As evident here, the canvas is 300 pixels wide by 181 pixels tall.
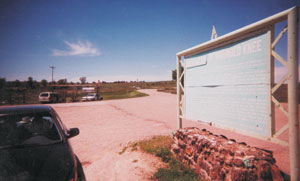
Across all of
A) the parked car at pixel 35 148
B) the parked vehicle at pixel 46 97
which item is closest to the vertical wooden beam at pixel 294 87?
the parked car at pixel 35 148

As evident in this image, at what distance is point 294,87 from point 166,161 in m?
3.23

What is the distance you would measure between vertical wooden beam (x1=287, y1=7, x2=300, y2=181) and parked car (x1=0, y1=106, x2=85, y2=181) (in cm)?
326

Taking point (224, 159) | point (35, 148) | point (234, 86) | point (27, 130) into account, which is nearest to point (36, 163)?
point (35, 148)

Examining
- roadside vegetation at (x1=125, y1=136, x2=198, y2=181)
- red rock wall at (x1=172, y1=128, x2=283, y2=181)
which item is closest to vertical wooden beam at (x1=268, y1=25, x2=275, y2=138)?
red rock wall at (x1=172, y1=128, x2=283, y2=181)

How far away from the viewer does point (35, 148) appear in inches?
90.7

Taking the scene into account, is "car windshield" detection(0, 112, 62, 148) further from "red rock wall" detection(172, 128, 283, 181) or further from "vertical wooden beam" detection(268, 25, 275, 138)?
"vertical wooden beam" detection(268, 25, 275, 138)

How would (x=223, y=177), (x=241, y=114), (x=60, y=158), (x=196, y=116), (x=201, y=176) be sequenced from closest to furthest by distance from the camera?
(x=60, y=158) → (x=223, y=177) → (x=241, y=114) → (x=201, y=176) → (x=196, y=116)

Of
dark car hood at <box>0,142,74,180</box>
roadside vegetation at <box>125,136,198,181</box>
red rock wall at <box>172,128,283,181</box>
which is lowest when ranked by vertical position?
roadside vegetation at <box>125,136,198,181</box>

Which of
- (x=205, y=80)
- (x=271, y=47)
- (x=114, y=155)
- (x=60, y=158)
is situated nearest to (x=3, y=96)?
(x=114, y=155)

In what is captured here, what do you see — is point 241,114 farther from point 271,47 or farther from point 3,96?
point 3,96

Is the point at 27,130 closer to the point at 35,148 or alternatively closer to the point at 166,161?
the point at 35,148

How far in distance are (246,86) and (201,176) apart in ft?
Result: 7.16

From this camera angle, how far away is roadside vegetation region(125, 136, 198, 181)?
315 centimetres

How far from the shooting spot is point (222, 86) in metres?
3.21
